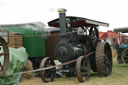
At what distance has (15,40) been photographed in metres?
7.91

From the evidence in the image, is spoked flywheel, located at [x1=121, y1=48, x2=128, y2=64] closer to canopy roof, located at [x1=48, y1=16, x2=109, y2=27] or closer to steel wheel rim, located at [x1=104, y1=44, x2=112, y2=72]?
steel wheel rim, located at [x1=104, y1=44, x2=112, y2=72]

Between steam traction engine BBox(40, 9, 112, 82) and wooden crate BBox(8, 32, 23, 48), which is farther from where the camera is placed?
wooden crate BBox(8, 32, 23, 48)

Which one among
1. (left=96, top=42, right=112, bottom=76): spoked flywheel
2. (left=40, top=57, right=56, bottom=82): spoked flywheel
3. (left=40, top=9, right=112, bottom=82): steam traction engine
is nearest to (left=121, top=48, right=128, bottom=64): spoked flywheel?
(left=40, top=9, right=112, bottom=82): steam traction engine

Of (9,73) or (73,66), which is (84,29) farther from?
(9,73)

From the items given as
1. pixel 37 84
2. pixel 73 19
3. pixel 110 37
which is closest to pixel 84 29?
pixel 73 19

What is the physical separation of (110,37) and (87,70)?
17980mm

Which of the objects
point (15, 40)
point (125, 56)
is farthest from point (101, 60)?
point (15, 40)

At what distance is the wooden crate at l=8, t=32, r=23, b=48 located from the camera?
7.63 m

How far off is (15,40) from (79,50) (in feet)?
8.89

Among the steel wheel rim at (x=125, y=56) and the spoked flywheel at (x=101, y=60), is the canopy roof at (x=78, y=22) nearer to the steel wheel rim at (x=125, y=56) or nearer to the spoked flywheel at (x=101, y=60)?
the spoked flywheel at (x=101, y=60)

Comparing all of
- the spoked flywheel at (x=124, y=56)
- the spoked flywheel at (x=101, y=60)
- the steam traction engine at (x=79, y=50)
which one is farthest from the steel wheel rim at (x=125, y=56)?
the spoked flywheel at (x=101, y=60)

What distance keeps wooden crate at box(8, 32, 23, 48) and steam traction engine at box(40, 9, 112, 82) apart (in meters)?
1.60

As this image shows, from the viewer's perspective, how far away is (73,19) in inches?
259

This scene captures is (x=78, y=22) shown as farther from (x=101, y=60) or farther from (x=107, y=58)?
(x=107, y=58)
